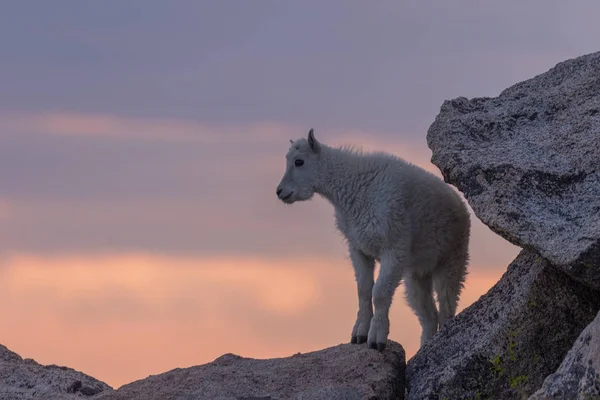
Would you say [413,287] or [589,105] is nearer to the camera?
[589,105]

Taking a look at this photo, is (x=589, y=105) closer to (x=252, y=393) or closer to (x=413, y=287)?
(x=413, y=287)

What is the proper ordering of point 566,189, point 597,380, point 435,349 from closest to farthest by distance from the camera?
point 597,380 < point 566,189 < point 435,349

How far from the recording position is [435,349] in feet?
36.7

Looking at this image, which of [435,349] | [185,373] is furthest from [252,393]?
[435,349]

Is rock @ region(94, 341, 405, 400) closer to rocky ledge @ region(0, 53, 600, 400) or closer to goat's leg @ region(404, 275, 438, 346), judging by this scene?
rocky ledge @ region(0, 53, 600, 400)

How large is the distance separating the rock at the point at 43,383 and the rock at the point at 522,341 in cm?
418

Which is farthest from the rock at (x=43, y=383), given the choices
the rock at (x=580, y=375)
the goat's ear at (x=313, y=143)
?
the rock at (x=580, y=375)

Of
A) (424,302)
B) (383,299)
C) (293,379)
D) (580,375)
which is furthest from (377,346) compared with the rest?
(580,375)

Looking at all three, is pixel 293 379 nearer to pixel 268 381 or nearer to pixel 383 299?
pixel 268 381

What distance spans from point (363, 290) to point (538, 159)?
277 centimetres

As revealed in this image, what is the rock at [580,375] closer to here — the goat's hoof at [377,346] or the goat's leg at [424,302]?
the goat's hoof at [377,346]

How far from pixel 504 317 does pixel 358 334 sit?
6.42 ft

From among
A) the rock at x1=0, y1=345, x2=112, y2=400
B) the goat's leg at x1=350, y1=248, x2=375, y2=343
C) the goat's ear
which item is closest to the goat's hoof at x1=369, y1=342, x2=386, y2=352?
the goat's leg at x1=350, y1=248, x2=375, y2=343

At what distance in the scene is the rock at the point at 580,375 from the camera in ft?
26.3
